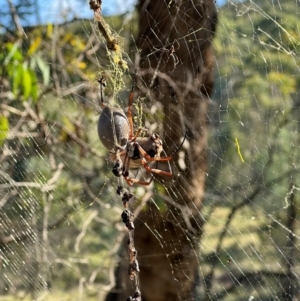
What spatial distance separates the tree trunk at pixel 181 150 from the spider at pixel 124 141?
0.56 m

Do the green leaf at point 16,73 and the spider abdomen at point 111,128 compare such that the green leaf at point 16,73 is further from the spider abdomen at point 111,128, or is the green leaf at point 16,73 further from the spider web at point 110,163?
the spider abdomen at point 111,128

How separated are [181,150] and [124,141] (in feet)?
2.81

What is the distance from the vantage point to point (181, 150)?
6.76 ft

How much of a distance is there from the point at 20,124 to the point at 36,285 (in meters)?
0.79

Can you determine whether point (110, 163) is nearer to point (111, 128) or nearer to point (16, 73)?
point (16, 73)

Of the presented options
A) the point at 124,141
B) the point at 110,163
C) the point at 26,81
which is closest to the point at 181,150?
the point at 110,163

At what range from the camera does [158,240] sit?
2264 millimetres

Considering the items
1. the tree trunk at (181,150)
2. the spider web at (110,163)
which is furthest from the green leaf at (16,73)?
the tree trunk at (181,150)

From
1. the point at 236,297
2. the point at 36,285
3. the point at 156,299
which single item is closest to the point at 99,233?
the point at 236,297

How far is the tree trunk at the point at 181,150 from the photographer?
187cm

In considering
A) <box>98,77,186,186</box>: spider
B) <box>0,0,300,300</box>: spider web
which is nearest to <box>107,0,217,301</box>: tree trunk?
<box>0,0,300,300</box>: spider web

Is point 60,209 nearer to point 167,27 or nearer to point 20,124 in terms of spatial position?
point 20,124

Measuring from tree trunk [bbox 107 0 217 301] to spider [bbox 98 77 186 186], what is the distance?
21.9 inches

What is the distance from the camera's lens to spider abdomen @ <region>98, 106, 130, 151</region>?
117 centimetres
